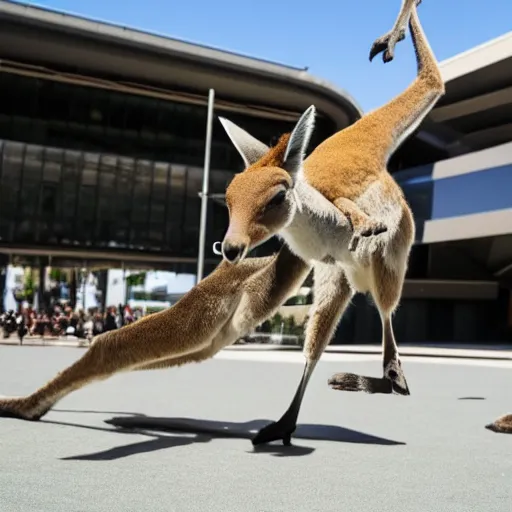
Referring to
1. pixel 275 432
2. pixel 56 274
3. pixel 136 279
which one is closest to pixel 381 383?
pixel 275 432

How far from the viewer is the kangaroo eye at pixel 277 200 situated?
4982 millimetres

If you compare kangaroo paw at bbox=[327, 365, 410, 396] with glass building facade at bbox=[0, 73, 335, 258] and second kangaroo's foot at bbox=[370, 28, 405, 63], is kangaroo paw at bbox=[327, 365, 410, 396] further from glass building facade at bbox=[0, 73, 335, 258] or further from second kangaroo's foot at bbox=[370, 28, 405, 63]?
glass building facade at bbox=[0, 73, 335, 258]

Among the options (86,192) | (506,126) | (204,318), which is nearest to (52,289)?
(86,192)

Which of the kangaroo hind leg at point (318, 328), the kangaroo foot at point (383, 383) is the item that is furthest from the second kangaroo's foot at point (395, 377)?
the kangaroo hind leg at point (318, 328)

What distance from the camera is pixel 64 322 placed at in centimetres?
2792

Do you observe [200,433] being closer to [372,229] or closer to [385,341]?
[385,341]

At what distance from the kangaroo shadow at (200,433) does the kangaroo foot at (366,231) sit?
173 centimetres

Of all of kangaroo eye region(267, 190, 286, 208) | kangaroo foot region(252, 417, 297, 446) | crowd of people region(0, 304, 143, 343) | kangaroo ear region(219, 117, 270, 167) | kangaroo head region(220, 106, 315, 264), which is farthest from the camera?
crowd of people region(0, 304, 143, 343)

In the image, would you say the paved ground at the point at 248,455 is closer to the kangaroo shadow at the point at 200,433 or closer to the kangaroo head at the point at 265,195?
the kangaroo shadow at the point at 200,433

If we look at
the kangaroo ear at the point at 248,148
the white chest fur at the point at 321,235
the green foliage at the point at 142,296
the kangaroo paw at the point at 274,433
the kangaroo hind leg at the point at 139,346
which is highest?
the green foliage at the point at 142,296

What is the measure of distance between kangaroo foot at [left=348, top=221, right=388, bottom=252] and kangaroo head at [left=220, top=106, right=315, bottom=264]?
1.73 feet

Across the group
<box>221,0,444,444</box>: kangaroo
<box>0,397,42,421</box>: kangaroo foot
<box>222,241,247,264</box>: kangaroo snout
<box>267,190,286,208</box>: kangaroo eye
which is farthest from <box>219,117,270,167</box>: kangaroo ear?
<box>0,397,42,421</box>: kangaroo foot

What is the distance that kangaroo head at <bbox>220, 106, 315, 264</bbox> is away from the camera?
4.77 m

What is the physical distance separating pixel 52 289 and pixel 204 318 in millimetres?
27911
